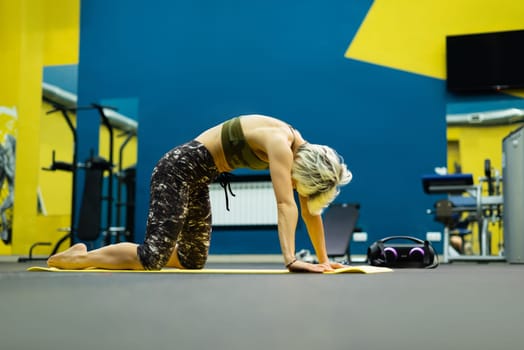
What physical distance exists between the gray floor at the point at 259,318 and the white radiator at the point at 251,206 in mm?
5298

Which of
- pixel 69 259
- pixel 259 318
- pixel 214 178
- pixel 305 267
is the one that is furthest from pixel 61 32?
pixel 259 318

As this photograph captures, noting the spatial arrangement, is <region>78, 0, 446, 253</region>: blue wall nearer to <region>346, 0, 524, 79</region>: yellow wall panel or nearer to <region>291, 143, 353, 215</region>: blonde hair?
<region>346, 0, 524, 79</region>: yellow wall panel

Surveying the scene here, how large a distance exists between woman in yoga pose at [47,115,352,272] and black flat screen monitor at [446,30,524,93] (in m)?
4.56

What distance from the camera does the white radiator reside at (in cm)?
697

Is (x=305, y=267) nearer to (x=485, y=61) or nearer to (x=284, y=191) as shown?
(x=284, y=191)

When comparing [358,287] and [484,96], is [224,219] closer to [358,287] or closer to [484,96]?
[484,96]

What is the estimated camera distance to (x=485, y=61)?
6672 millimetres

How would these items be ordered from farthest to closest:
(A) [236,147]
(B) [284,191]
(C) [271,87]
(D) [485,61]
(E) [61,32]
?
(E) [61,32] → (C) [271,87] → (D) [485,61] → (A) [236,147] → (B) [284,191]

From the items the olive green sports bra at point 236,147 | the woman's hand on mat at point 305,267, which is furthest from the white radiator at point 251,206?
the woman's hand on mat at point 305,267

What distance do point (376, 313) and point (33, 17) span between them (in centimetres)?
810

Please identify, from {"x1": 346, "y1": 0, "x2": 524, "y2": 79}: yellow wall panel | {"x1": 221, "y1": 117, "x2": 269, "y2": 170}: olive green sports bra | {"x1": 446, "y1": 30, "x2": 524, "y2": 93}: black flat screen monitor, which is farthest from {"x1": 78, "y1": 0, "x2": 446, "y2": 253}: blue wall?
{"x1": 221, "y1": 117, "x2": 269, "y2": 170}: olive green sports bra

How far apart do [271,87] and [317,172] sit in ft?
16.1

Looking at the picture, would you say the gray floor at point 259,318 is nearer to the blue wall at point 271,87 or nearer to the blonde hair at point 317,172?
the blonde hair at point 317,172

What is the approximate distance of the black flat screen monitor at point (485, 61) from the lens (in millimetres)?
A: 6582
